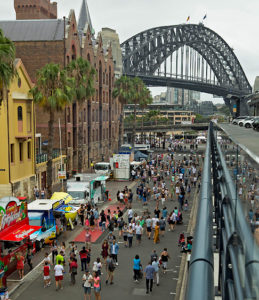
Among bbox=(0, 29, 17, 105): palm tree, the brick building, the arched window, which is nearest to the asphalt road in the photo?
bbox=(0, 29, 17, 105): palm tree

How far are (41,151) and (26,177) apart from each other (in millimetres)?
10946

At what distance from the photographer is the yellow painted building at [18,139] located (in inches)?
1355

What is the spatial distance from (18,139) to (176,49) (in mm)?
151072

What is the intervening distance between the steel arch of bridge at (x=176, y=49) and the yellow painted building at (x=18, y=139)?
11099 cm

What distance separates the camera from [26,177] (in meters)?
38.3

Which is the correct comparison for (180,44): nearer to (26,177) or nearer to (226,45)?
(226,45)

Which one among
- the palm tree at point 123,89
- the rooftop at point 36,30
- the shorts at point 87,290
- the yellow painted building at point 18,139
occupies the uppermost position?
the rooftop at point 36,30

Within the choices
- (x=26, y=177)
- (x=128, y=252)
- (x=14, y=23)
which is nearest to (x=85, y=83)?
(x=26, y=177)

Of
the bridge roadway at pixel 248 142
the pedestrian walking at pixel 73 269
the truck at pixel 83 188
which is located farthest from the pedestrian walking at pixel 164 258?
the truck at pixel 83 188

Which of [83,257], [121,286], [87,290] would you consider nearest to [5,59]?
[83,257]

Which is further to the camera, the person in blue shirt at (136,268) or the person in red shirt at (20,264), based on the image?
the person in red shirt at (20,264)

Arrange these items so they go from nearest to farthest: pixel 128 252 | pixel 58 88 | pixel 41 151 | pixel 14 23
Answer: pixel 128 252 → pixel 58 88 → pixel 41 151 → pixel 14 23

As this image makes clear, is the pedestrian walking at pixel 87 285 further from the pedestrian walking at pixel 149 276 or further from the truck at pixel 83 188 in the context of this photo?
the truck at pixel 83 188

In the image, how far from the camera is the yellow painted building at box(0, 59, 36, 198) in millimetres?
34406
